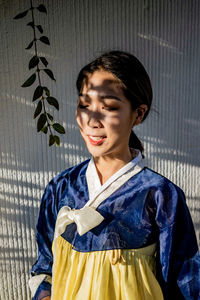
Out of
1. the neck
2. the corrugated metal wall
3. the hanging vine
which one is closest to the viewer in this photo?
the neck

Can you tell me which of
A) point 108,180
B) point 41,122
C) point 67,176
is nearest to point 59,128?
point 41,122

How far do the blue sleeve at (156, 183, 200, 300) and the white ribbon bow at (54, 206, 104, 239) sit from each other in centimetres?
18

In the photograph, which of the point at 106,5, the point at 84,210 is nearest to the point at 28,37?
the point at 106,5

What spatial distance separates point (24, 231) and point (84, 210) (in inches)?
39.7

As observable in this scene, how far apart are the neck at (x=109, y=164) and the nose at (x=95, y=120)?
0.14 meters

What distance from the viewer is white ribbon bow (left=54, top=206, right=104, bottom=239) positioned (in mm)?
782

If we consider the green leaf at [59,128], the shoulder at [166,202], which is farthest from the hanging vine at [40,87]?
the shoulder at [166,202]

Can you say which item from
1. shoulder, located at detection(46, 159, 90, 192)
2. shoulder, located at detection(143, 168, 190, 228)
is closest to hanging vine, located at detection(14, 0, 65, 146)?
shoulder, located at detection(46, 159, 90, 192)

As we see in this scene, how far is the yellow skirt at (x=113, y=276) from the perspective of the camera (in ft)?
2.56

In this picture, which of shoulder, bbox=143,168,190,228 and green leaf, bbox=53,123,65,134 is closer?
shoulder, bbox=143,168,190,228

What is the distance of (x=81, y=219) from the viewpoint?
788mm

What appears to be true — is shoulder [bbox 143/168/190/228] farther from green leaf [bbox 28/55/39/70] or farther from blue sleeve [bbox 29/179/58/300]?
green leaf [bbox 28/55/39/70]

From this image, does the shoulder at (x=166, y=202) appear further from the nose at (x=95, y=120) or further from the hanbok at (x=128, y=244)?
the nose at (x=95, y=120)

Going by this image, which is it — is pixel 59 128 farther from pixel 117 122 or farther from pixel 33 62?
pixel 117 122
